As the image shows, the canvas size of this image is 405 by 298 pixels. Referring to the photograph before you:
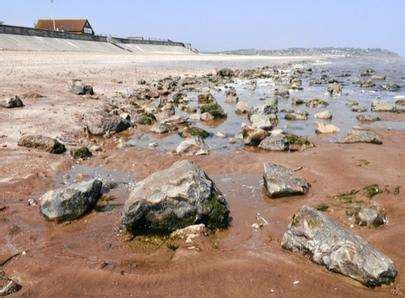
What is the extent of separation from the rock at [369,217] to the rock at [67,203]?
4.37 meters

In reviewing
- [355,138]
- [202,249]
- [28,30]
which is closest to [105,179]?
[202,249]

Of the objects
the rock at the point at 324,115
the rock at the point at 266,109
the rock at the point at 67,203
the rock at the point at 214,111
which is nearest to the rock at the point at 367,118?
the rock at the point at 324,115

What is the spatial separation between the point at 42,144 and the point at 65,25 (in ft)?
335

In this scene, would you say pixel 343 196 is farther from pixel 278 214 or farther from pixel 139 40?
pixel 139 40

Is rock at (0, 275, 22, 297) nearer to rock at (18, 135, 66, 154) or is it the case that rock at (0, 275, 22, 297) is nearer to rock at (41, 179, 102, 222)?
rock at (41, 179, 102, 222)

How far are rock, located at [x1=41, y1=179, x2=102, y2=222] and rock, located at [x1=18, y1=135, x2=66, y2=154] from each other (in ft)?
13.6

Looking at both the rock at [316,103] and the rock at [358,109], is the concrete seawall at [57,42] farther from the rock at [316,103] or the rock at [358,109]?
the rock at [358,109]

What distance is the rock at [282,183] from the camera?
873 cm

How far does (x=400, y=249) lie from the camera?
6496 millimetres

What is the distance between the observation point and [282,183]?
8.83 metres

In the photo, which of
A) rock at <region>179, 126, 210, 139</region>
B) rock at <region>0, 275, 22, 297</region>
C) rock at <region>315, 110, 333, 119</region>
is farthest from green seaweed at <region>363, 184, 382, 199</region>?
rock at <region>315, 110, 333, 119</region>

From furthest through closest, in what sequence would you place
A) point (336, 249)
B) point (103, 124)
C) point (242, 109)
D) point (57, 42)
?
1. point (57, 42)
2. point (242, 109)
3. point (103, 124)
4. point (336, 249)

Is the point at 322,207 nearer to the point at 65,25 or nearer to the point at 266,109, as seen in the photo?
the point at 266,109

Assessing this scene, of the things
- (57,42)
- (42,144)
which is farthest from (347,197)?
(57,42)
